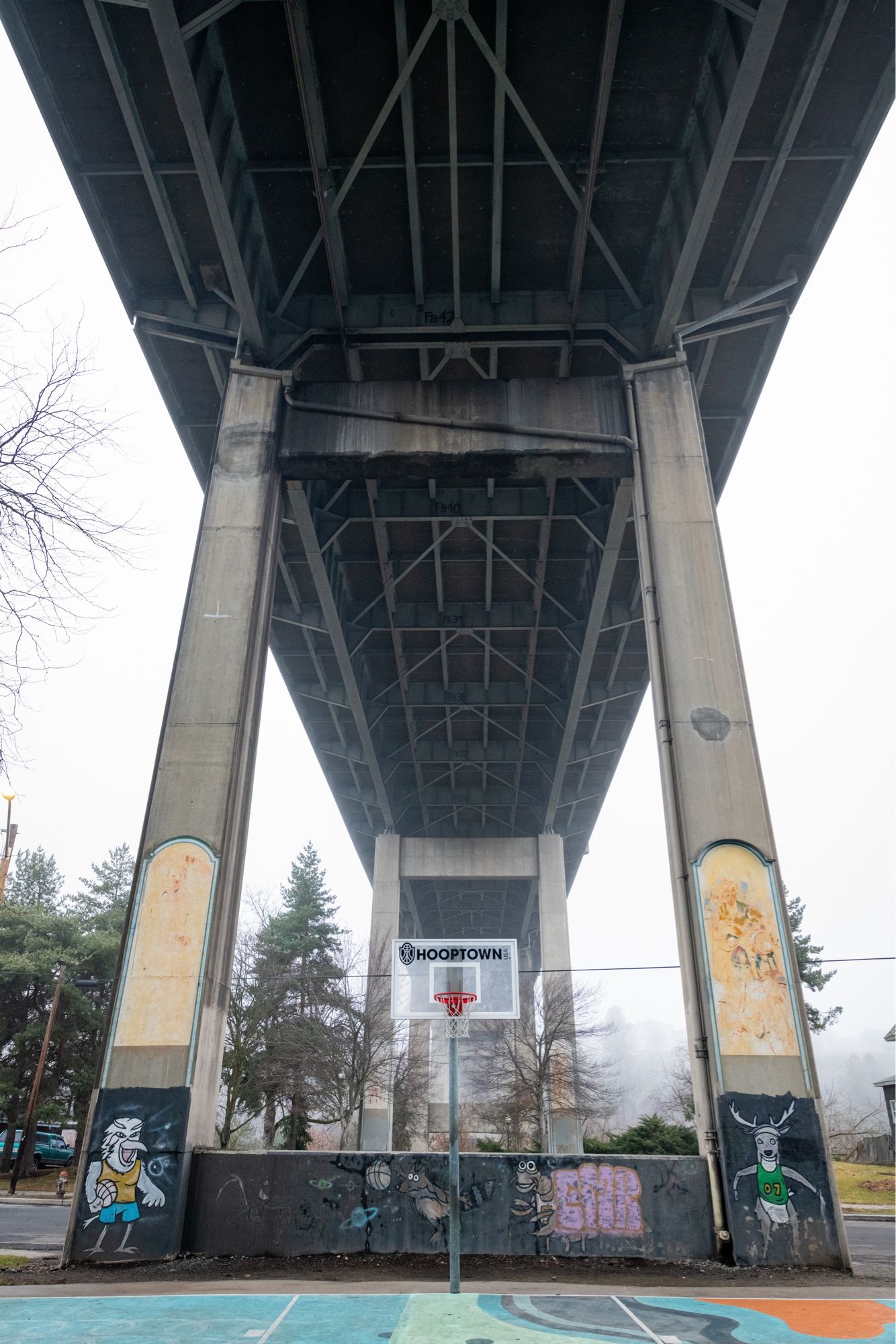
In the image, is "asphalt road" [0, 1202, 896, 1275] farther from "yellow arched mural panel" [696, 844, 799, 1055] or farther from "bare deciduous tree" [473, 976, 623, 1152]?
"bare deciduous tree" [473, 976, 623, 1152]

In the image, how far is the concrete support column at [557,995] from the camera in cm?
3788

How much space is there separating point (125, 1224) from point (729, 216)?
18.9m

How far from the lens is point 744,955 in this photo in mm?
13188

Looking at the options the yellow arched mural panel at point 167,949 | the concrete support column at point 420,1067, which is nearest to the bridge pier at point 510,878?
the concrete support column at point 420,1067

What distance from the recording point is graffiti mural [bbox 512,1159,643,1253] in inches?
480

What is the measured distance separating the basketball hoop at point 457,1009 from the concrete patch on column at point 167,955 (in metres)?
4.99

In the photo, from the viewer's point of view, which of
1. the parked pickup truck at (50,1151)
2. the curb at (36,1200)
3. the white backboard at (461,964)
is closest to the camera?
the white backboard at (461,964)

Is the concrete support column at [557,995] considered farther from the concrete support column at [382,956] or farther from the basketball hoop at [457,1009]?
the basketball hoop at [457,1009]

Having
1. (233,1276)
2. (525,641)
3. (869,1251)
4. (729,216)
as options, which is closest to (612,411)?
(729,216)

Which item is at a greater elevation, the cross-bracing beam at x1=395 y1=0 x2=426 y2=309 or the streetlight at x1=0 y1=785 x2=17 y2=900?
the cross-bracing beam at x1=395 y1=0 x2=426 y2=309

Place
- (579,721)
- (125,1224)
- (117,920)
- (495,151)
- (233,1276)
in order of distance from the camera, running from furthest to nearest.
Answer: (117,920), (579,721), (495,151), (125,1224), (233,1276)

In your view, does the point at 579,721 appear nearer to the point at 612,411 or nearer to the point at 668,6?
the point at 612,411

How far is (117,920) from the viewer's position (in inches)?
1993

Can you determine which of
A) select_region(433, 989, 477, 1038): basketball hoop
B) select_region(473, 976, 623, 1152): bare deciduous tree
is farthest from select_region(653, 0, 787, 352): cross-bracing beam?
select_region(473, 976, 623, 1152): bare deciduous tree
